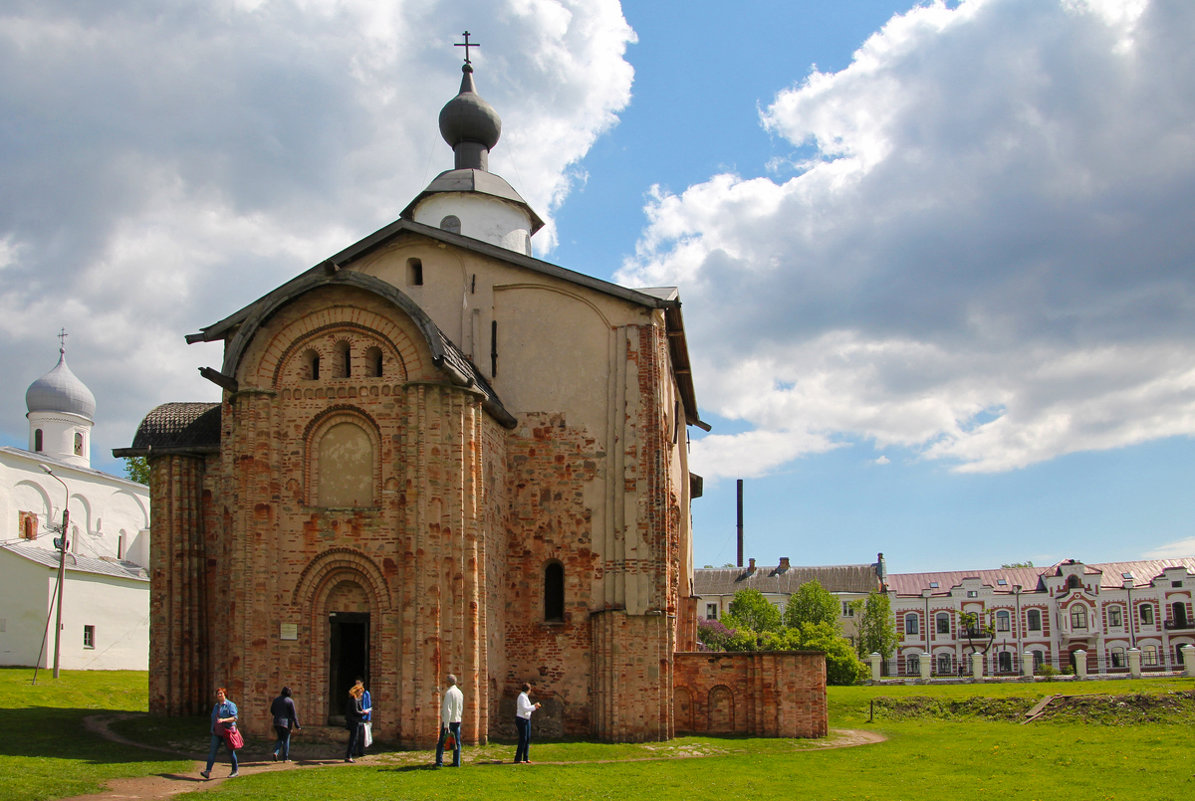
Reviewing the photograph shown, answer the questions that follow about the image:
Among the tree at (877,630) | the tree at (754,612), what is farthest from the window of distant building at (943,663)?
the tree at (754,612)

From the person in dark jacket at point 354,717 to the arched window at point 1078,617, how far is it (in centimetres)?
5747

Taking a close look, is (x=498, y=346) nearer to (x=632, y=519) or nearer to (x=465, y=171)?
(x=632, y=519)

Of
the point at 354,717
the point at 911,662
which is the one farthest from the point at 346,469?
the point at 911,662

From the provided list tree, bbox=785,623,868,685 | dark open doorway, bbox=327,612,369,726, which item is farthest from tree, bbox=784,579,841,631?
dark open doorway, bbox=327,612,369,726

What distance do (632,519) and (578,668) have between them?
3026 millimetres

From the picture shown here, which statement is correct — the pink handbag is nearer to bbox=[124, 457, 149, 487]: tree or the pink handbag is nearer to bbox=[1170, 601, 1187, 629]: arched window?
bbox=[124, 457, 149, 487]: tree

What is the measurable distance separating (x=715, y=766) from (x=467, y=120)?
18530mm

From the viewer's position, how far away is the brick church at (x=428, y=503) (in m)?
17.7

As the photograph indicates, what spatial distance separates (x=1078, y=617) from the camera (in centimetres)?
6303

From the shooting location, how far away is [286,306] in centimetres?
1895

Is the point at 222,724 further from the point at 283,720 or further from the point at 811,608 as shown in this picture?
the point at 811,608

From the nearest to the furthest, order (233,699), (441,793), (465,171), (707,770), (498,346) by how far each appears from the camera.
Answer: (441,793)
(707,770)
(233,699)
(498,346)
(465,171)

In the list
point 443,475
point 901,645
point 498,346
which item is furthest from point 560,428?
point 901,645

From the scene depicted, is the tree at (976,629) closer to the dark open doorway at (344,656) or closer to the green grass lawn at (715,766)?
the green grass lawn at (715,766)
